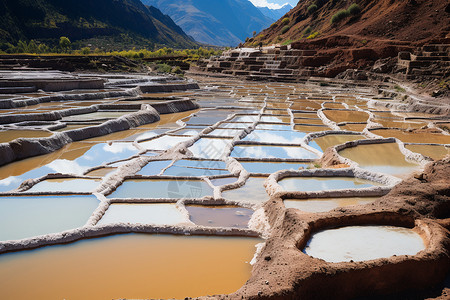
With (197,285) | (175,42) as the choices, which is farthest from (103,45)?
(197,285)

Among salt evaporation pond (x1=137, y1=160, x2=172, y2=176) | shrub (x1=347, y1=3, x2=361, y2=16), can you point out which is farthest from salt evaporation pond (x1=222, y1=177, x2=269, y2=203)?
shrub (x1=347, y1=3, x2=361, y2=16)

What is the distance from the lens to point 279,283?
308 cm

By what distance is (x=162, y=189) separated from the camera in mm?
6461

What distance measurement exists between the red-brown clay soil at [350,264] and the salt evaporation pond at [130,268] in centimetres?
39

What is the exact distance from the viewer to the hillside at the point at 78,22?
5344 cm

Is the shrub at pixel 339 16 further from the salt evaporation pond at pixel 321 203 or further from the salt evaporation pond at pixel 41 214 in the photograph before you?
the salt evaporation pond at pixel 41 214

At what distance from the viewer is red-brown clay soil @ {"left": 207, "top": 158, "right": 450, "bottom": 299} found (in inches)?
123

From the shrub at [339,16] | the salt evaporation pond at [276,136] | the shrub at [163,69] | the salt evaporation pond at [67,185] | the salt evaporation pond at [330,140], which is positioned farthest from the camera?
the shrub at [339,16]

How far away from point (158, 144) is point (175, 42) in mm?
89018

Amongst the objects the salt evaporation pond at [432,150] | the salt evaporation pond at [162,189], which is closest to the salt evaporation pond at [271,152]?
the salt evaporation pond at [162,189]

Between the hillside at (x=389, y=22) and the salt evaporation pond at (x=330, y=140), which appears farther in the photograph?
the hillside at (x=389, y=22)

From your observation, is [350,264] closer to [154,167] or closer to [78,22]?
[154,167]

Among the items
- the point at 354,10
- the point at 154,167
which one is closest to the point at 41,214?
the point at 154,167

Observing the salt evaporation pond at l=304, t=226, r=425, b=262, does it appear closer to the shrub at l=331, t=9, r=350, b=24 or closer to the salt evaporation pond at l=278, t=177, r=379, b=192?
the salt evaporation pond at l=278, t=177, r=379, b=192
